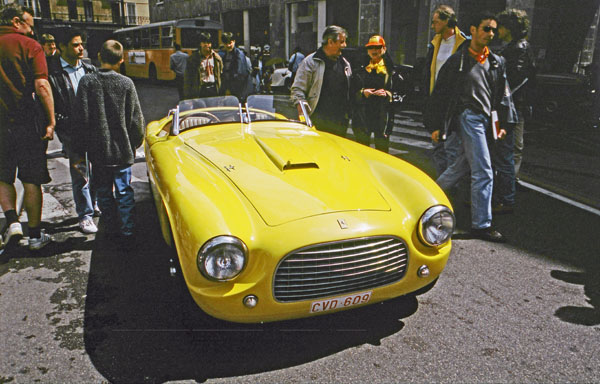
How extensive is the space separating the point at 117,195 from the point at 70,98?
1302 mm

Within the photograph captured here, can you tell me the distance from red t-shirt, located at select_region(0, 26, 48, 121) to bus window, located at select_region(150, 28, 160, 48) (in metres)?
19.9

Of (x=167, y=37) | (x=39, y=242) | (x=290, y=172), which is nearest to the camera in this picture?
(x=290, y=172)

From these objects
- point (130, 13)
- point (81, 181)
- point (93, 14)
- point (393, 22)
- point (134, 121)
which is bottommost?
point (81, 181)

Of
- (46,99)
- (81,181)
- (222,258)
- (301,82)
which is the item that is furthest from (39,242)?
(301,82)

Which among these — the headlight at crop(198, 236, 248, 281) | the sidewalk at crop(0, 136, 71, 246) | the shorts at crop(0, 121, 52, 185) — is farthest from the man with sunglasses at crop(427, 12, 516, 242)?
the sidewalk at crop(0, 136, 71, 246)

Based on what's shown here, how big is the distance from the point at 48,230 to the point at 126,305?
1.90 meters

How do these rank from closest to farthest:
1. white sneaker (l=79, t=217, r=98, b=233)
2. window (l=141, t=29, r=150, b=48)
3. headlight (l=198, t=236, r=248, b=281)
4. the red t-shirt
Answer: headlight (l=198, t=236, r=248, b=281) < the red t-shirt < white sneaker (l=79, t=217, r=98, b=233) < window (l=141, t=29, r=150, b=48)

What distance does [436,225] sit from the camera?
2754mm

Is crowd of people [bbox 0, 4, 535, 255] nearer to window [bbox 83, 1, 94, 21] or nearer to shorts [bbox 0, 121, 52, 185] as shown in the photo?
shorts [bbox 0, 121, 52, 185]

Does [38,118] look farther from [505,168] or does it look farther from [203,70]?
[505,168]

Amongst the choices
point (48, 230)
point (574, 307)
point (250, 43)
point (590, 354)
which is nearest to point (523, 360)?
point (590, 354)

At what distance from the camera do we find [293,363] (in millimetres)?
2547

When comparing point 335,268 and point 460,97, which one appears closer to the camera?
point 335,268

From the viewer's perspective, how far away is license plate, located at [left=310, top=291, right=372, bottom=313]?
249cm
